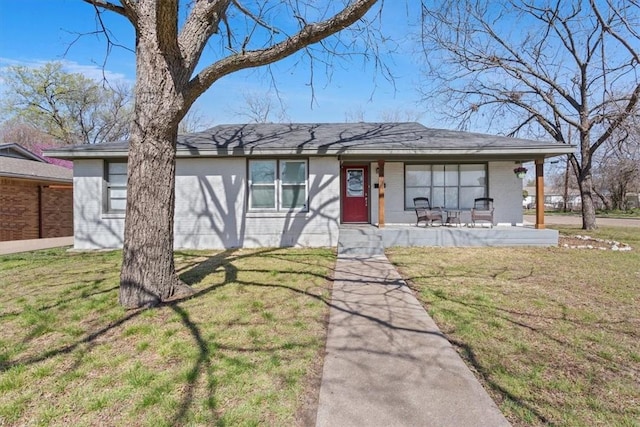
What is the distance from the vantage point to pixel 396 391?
2.58 m

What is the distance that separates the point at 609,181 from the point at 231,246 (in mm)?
44171

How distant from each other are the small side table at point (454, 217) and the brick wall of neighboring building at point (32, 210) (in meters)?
16.2

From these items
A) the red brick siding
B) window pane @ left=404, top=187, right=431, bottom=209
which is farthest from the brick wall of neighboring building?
window pane @ left=404, top=187, right=431, bottom=209

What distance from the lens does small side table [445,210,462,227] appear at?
11048mm

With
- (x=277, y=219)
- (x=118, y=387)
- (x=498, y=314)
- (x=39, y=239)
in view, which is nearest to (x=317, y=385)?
(x=118, y=387)

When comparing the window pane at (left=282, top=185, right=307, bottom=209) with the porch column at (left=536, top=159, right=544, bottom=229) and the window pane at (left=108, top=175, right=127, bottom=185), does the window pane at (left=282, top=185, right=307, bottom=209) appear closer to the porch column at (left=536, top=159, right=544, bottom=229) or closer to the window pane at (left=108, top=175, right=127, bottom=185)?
the window pane at (left=108, top=175, right=127, bottom=185)

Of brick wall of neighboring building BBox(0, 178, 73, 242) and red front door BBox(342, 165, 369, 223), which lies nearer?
red front door BBox(342, 165, 369, 223)

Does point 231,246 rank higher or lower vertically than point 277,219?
lower

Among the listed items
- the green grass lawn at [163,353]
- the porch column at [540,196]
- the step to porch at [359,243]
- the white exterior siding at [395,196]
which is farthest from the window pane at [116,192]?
the porch column at [540,196]

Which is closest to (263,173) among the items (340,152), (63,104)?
(340,152)

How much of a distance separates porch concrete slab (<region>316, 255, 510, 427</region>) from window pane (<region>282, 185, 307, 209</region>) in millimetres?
5405

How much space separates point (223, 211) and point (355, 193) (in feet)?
15.2

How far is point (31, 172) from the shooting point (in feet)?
42.8

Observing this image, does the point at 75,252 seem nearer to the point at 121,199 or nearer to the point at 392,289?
the point at 121,199
